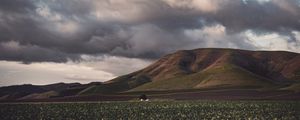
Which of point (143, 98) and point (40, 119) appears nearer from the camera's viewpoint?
point (40, 119)

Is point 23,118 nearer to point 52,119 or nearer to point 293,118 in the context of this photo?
point 52,119

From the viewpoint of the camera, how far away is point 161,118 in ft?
175

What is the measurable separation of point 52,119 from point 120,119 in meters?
7.44

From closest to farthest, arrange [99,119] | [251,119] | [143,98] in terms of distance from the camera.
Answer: [251,119]
[99,119]
[143,98]

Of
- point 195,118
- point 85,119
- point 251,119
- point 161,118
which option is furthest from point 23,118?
point 251,119

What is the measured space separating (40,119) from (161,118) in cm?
1327

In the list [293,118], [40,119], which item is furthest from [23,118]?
[293,118]

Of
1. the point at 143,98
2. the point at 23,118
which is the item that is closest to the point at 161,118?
the point at 23,118

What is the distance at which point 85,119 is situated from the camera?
54.6 meters

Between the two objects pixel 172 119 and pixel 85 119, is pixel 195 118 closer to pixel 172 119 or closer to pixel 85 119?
pixel 172 119

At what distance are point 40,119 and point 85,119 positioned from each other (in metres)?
4.95

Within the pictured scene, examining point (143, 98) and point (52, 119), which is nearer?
point (52, 119)

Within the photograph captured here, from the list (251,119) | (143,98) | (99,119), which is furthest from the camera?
(143,98)

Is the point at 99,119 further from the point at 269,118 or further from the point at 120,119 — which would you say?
the point at 269,118
